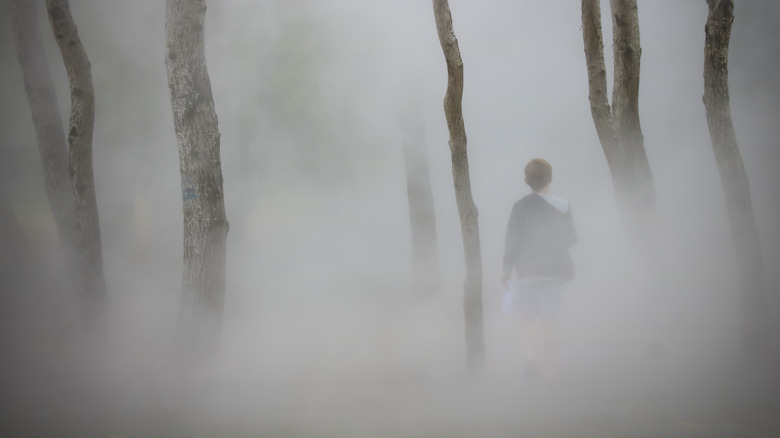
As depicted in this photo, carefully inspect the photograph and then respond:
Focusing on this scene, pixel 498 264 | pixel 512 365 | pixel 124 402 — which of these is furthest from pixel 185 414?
pixel 498 264

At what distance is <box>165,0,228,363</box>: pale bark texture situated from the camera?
205 inches

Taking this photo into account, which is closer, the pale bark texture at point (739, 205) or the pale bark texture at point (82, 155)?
the pale bark texture at point (739, 205)

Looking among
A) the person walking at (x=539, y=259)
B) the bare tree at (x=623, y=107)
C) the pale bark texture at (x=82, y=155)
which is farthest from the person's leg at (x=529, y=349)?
the pale bark texture at (x=82, y=155)

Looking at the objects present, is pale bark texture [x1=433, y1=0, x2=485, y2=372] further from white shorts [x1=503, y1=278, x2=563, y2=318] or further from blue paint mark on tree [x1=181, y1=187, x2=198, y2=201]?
blue paint mark on tree [x1=181, y1=187, x2=198, y2=201]

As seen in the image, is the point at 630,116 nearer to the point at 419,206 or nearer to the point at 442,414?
the point at 442,414

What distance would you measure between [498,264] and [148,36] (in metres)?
6.68

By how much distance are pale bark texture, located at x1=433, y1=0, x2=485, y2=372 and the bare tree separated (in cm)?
123

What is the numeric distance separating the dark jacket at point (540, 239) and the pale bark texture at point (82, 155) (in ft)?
13.1

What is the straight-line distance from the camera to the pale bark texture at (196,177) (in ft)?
17.1

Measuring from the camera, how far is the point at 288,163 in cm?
1199

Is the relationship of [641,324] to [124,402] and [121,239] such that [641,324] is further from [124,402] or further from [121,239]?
[121,239]

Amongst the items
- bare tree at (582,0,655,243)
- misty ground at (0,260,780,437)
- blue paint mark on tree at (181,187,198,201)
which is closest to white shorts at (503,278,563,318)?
misty ground at (0,260,780,437)

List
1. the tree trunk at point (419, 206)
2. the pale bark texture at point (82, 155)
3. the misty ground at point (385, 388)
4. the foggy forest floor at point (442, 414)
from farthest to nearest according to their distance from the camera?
the tree trunk at point (419, 206)
the pale bark texture at point (82, 155)
the misty ground at point (385, 388)
the foggy forest floor at point (442, 414)

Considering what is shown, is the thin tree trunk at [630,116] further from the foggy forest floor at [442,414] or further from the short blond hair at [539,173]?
the foggy forest floor at [442,414]
